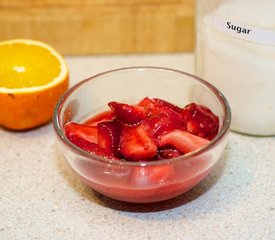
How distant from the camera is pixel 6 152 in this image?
0.85m

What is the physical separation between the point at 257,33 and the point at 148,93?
238 mm

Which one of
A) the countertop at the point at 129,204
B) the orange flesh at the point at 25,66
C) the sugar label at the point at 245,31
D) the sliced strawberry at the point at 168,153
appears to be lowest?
the countertop at the point at 129,204

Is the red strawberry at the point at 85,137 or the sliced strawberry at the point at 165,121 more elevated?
the sliced strawberry at the point at 165,121

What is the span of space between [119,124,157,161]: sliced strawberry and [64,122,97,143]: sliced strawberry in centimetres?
4

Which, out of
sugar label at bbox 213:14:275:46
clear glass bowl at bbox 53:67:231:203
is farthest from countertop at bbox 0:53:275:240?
sugar label at bbox 213:14:275:46

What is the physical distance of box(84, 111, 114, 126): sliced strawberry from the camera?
0.80 meters

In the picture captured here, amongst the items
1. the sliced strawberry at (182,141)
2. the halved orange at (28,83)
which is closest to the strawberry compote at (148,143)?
the sliced strawberry at (182,141)

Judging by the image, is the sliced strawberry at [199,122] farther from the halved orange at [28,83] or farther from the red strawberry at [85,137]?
the halved orange at [28,83]

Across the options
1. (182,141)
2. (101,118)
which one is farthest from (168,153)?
(101,118)

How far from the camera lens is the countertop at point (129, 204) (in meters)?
0.70

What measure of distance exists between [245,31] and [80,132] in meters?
0.25

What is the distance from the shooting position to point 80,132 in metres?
0.74

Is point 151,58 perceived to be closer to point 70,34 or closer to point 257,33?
point 70,34

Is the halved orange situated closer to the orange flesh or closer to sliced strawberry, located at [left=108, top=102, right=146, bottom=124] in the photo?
the orange flesh
